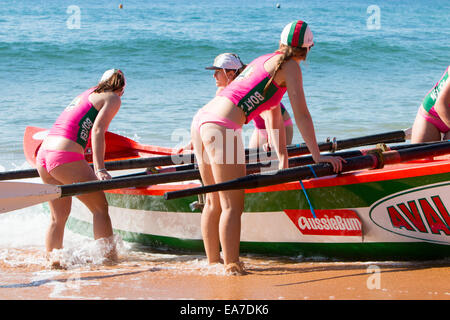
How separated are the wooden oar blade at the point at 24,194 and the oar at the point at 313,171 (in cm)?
94

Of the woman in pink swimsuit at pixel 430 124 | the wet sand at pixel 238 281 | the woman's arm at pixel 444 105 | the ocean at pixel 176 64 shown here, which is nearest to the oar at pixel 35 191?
the wet sand at pixel 238 281

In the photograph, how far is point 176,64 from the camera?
18.6 m

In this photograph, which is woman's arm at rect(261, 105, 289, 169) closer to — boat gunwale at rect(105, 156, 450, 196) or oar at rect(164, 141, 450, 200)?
boat gunwale at rect(105, 156, 450, 196)

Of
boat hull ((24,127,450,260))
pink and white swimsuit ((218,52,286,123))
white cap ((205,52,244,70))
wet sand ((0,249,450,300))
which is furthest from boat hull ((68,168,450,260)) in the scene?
white cap ((205,52,244,70))

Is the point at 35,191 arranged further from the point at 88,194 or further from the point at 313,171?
the point at 313,171

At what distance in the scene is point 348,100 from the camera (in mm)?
13891

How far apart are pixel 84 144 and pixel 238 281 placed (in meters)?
1.72

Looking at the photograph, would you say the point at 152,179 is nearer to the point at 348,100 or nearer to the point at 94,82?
the point at 348,100

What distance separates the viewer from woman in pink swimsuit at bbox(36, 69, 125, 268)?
15.8ft

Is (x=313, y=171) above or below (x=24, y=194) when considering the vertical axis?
above

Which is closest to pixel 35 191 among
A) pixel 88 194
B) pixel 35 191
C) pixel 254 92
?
pixel 35 191

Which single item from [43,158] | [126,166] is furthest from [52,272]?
[126,166]
